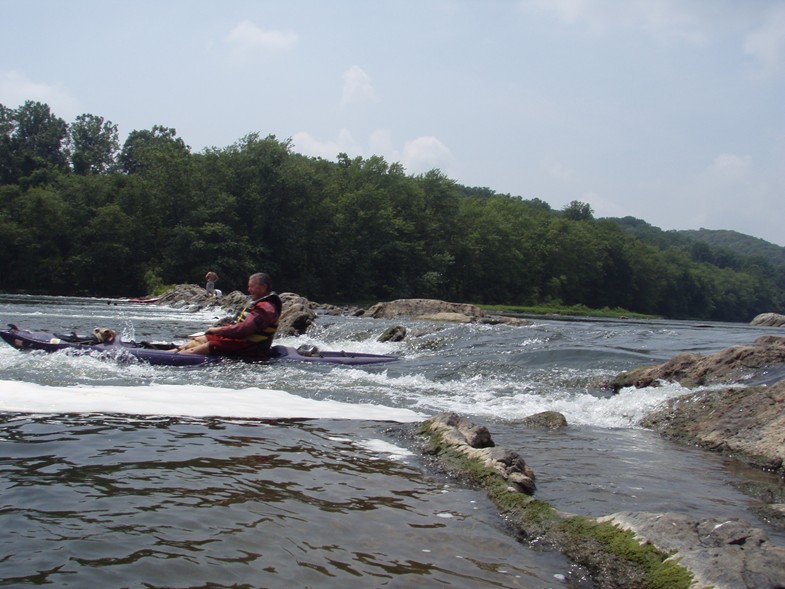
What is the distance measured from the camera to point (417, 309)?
2500 cm

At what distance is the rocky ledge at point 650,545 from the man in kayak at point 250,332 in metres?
7.02

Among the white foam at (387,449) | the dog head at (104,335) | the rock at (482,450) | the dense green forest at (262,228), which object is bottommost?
the white foam at (387,449)

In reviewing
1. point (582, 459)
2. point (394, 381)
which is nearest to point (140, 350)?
point (394, 381)

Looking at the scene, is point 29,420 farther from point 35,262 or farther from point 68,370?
point 35,262

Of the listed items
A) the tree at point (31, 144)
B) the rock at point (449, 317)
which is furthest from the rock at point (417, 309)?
the tree at point (31, 144)

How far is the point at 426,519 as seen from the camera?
3.93 m

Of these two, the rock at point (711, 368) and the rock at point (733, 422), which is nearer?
the rock at point (733, 422)

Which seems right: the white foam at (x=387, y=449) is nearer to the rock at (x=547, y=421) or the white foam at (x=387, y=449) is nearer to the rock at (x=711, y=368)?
the rock at (x=547, y=421)

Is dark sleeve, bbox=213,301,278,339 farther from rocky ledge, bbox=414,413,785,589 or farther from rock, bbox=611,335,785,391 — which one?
rocky ledge, bbox=414,413,785,589

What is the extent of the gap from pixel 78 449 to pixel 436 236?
6186 cm

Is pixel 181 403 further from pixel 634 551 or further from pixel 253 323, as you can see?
pixel 634 551

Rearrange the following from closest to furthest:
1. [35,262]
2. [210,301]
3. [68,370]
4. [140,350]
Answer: [68,370]
[140,350]
[210,301]
[35,262]

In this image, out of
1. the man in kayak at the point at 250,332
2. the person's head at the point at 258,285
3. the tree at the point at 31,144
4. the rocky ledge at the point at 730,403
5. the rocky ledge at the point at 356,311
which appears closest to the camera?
the rocky ledge at the point at 730,403

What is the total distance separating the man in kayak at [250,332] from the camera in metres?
10.8
